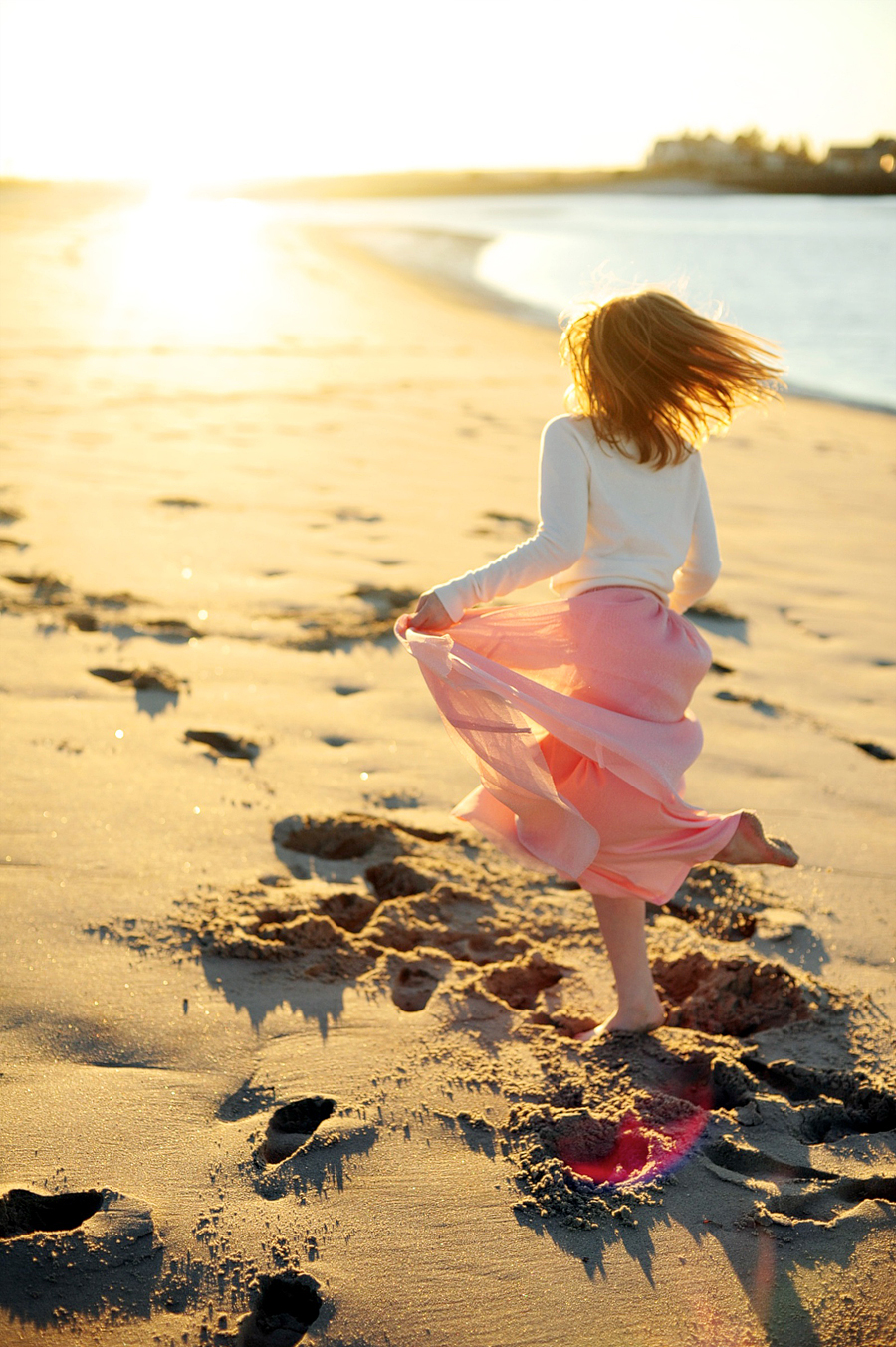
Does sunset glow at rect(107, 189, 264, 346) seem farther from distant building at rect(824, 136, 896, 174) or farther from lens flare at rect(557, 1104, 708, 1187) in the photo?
distant building at rect(824, 136, 896, 174)

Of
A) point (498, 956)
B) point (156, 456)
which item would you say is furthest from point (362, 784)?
point (156, 456)

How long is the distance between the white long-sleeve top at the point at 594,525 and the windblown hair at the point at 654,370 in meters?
0.04

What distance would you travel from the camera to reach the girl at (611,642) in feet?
6.84

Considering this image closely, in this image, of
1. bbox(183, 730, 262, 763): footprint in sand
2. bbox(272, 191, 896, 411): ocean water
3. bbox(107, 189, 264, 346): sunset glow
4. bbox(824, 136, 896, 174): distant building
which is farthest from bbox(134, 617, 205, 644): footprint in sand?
bbox(824, 136, 896, 174): distant building

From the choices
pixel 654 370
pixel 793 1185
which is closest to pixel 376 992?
pixel 793 1185

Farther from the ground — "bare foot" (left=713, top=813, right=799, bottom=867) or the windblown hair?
the windblown hair

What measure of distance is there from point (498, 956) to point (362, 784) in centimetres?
75

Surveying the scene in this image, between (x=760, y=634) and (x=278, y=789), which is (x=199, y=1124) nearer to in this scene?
(x=278, y=789)

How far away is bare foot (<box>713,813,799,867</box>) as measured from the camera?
2.11 meters

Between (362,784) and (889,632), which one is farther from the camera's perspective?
(889,632)

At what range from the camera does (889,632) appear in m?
4.30

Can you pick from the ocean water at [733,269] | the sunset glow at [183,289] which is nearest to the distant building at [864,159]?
the ocean water at [733,269]

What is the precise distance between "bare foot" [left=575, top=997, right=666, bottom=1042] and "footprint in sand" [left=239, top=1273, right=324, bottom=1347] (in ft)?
2.53

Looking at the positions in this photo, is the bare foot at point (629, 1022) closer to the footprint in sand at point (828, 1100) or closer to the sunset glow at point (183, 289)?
the footprint in sand at point (828, 1100)
